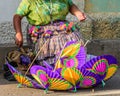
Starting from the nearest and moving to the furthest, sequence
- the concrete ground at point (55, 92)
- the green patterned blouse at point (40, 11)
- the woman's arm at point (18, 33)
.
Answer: the concrete ground at point (55, 92), the woman's arm at point (18, 33), the green patterned blouse at point (40, 11)

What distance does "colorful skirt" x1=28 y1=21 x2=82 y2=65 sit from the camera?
5363mm

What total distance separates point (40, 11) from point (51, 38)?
0.36 m

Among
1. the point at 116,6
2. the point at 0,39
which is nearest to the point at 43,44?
the point at 0,39

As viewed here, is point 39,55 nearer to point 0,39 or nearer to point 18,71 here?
point 18,71

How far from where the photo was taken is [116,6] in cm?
714

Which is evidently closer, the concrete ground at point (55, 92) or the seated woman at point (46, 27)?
the concrete ground at point (55, 92)

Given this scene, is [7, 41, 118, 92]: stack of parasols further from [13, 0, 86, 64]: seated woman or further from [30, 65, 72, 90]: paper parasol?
[13, 0, 86, 64]: seated woman

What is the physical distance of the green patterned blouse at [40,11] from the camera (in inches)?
214

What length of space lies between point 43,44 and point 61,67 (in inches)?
16.2

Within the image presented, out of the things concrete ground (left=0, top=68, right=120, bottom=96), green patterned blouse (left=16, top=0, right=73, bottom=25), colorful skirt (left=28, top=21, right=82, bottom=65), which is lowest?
concrete ground (left=0, top=68, right=120, bottom=96)

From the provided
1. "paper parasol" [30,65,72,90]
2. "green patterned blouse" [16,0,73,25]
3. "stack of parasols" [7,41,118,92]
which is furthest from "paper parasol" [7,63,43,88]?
"green patterned blouse" [16,0,73,25]

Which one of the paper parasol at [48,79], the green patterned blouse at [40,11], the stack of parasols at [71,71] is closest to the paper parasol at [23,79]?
the stack of parasols at [71,71]

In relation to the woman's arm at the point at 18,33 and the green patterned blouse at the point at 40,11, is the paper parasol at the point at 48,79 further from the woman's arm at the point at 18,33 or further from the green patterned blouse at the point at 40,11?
the green patterned blouse at the point at 40,11

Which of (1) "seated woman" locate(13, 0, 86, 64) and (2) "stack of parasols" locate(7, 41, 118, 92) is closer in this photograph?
(2) "stack of parasols" locate(7, 41, 118, 92)
